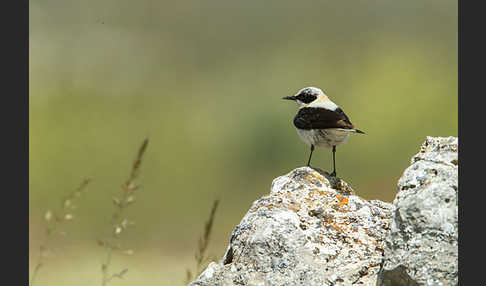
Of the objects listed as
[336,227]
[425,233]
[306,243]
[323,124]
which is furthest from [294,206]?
[323,124]

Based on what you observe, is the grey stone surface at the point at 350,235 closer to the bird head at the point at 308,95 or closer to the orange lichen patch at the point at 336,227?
the orange lichen patch at the point at 336,227

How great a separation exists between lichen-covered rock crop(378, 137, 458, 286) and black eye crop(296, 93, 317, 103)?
11.8 ft

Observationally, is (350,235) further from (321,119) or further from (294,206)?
(321,119)

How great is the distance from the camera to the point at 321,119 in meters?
7.67

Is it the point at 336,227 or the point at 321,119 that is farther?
the point at 321,119

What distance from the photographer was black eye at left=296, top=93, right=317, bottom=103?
27.1 ft

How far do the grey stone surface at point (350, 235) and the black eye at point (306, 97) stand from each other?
2.10 m

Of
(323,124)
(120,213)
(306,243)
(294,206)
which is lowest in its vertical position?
(306,243)

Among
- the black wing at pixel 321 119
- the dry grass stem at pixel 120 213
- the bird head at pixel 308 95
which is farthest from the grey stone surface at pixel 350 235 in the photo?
the bird head at pixel 308 95

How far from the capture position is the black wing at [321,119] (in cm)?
762

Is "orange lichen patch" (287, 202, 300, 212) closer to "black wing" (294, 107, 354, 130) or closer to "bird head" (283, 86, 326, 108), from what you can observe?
"black wing" (294, 107, 354, 130)

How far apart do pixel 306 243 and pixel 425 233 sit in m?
1.08

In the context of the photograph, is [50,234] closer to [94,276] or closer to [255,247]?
[255,247]

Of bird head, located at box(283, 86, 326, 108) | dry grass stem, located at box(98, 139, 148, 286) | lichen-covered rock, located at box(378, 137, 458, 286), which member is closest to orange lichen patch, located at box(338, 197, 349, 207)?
lichen-covered rock, located at box(378, 137, 458, 286)
